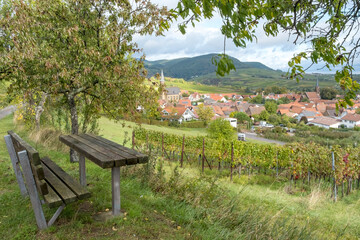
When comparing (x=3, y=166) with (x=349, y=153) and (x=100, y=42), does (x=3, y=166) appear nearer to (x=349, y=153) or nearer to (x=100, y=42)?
(x=100, y=42)

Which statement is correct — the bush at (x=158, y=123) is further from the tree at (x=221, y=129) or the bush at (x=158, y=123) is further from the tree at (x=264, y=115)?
the tree at (x=264, y=115)

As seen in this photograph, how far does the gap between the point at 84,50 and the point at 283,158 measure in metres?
11.8

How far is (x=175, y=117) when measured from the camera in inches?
2982

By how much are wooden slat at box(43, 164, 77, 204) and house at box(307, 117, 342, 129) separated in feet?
303

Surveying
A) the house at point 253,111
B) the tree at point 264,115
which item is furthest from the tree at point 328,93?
the tree at point 264,115

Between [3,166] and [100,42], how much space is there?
3923mm

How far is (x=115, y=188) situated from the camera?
10.6 feet

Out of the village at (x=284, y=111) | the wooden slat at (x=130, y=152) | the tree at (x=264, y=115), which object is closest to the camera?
the wooden slat at (x=130, y=152)

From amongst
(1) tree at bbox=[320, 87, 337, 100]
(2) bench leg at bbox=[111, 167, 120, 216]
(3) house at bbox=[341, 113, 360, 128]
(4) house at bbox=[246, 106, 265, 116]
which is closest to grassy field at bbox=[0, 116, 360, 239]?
(2) bench leg at bbox=[111, 167, 120, 216]

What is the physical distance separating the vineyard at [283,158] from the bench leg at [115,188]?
2378mm

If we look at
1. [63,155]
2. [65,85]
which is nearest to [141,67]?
[65,85]

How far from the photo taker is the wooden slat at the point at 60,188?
2785mm

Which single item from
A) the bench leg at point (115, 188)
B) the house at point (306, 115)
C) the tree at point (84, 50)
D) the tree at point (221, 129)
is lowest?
the house at point (306, 115)

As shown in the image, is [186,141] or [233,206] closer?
[233,206]
